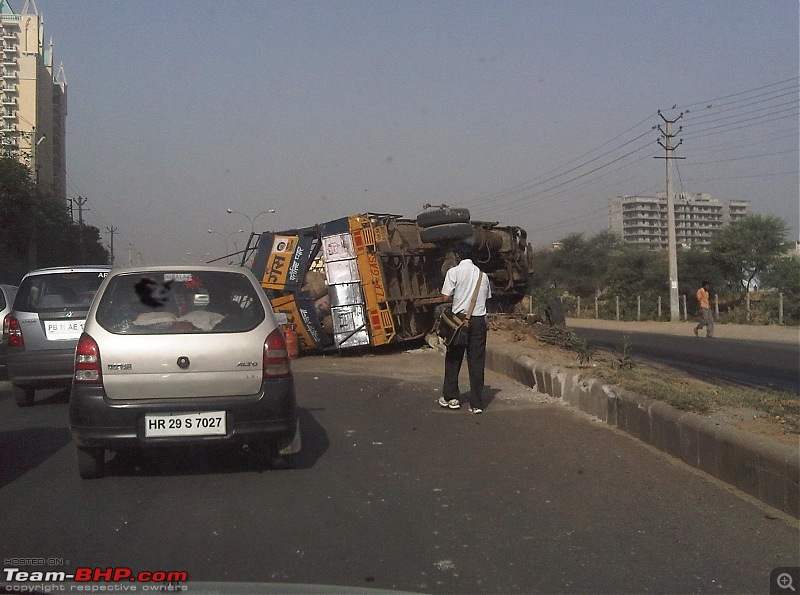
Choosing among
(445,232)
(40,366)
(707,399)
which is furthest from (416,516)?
(445,232)

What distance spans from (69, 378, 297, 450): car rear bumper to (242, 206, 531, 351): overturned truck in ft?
29.4

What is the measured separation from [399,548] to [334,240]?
438 inches

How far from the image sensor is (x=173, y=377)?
17.2ft

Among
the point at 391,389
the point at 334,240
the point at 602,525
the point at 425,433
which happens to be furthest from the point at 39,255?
the point at 602,525

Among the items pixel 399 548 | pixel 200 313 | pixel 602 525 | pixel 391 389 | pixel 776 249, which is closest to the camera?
pixel 399 548

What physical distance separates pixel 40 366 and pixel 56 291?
38.4 inches

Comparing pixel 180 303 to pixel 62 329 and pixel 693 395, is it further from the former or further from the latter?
pixel 693 395

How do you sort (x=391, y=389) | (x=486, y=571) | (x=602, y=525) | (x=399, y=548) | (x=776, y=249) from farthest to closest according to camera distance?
(x=776, y=249)
(x=391, y=389)
(x=602, y=525)
(x=399, y=548)
(x=486, y=571)

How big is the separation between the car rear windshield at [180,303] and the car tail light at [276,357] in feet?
0.55

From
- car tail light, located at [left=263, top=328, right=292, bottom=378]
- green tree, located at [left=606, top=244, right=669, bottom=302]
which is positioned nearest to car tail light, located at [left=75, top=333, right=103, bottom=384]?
car tail light, located at [left=263, top=328, right=292, bottom=378]

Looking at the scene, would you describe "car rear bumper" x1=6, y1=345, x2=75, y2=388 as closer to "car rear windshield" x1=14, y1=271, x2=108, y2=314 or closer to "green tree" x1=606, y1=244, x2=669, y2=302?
"car rear windshield" x1=14, y1=271, x2=108, y2=314

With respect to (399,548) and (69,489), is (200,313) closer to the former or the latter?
(69,489)

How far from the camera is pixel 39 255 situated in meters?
47.8

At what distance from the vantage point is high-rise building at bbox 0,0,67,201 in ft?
340
